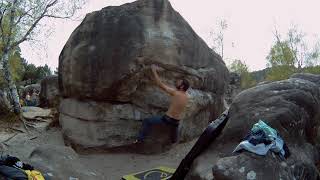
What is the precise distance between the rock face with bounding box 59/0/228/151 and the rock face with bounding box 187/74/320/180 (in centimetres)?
340

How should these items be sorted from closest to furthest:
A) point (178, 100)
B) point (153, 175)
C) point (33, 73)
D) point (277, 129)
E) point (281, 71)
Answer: point (277, 129), point (153, 175), point (178, 100), point (281, 71), point (33, 73)

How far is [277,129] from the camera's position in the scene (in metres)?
6.39

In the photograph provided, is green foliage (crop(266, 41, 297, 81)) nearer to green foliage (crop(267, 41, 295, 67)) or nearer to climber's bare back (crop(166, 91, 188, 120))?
green foliage (crop(267, 41, 295, 67))

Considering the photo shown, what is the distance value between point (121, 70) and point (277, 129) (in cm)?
464

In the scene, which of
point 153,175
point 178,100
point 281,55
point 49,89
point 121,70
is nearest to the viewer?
point 153,175

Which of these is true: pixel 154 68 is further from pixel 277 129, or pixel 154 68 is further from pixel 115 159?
pixel 277 129

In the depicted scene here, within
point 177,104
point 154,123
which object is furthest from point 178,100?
point 154,123

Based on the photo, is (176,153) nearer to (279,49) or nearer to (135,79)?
(135,79)

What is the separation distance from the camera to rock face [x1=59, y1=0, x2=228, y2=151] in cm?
998

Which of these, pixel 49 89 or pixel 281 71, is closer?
pixel 49 89

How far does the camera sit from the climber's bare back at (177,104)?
321 inches

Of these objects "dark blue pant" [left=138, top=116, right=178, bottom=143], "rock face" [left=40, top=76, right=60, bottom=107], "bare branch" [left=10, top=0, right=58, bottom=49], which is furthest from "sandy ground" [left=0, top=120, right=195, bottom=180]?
"rock face" [left=40, top=76, right=60, bottom=107]

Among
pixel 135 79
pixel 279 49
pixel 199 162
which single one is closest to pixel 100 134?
pixel 135 79

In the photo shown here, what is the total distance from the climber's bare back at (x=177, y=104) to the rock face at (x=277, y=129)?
4.13 ft
